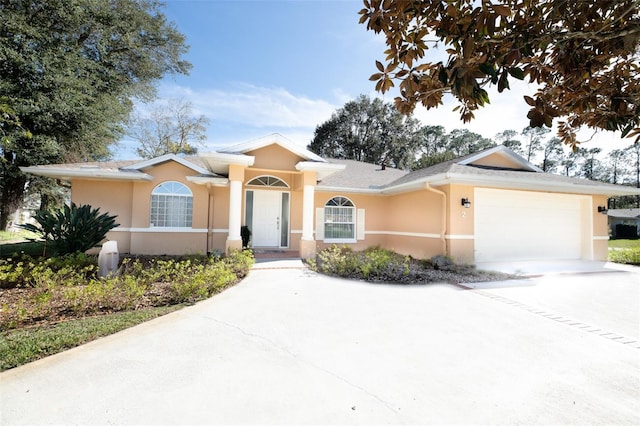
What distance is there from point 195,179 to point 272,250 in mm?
4054

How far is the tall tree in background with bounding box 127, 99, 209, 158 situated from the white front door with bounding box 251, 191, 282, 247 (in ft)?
59.0

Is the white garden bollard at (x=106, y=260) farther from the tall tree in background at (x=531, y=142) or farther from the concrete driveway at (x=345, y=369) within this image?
the tall tree in background at (x=531, y=142)

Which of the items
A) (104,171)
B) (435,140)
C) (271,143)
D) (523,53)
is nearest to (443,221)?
(271,143)

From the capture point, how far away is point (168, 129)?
2641 centimetres

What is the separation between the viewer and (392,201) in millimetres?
13797

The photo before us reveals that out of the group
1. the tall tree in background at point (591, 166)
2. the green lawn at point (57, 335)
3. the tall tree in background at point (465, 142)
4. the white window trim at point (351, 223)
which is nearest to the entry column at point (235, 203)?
the white window trim at point (351, 223)

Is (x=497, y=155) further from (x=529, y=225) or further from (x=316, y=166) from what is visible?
(x=316, y=166)

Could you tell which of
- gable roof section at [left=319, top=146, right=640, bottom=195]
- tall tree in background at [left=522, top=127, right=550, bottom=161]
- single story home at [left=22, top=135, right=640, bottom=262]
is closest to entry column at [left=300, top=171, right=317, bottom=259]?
single story home at [left=22, top=135, right=640, bottom=262]

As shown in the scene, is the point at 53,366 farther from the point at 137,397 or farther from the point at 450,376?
the point at 450,376

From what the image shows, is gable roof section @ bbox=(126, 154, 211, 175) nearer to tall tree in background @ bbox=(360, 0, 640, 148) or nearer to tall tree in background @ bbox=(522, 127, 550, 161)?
tall tree in background @ bbox=(360, 0, 640, 148)

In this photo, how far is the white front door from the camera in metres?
12.4

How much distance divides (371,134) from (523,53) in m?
31.4

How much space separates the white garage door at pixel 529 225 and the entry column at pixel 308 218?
5.96 metres

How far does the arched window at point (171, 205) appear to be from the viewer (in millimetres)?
11148
